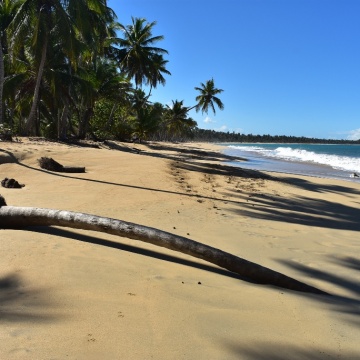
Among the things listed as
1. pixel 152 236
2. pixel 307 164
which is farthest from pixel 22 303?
pixel 307 164

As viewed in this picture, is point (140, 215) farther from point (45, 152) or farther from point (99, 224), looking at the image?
point (45, 152)

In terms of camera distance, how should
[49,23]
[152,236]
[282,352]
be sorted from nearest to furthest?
1. [282,352]
2. [152,236]
3. [49,23]

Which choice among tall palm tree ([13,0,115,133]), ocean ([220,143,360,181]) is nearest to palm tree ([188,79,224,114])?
ocean ([220,143,360,181])

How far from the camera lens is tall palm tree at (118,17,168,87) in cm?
3175

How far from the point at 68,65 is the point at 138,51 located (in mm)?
11885

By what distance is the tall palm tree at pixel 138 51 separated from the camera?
3175 cm

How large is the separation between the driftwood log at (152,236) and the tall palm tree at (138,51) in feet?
98.3

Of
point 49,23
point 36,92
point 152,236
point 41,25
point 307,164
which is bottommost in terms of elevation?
point 307,164

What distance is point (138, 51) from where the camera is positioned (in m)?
31.6

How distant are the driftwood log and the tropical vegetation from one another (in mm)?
11196

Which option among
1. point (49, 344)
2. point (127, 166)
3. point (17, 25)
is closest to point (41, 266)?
point (49, 344)

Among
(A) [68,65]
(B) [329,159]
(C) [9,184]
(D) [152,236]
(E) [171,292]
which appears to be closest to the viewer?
(E) [171,292]

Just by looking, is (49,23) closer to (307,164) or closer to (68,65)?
(68,65)

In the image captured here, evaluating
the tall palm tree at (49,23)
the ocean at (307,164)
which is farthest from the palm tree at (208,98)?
the tall palm tree at (49,23)
